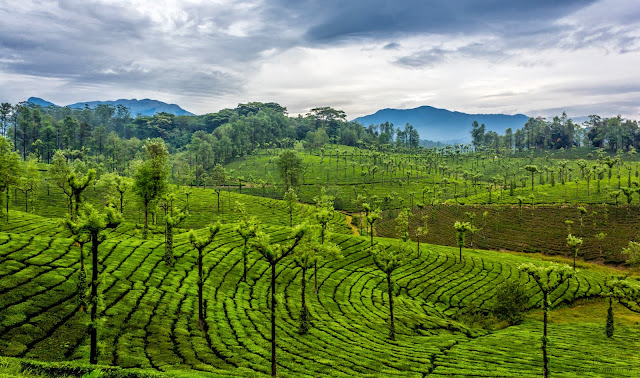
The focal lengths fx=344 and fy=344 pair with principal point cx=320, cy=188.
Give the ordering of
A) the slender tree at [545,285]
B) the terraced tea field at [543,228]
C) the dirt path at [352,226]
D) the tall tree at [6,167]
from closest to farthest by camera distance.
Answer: the slender tree at [545,285] → the tall tree at [6,167] → the terraced tea field at [543,228] → the dirt path at [352,226]

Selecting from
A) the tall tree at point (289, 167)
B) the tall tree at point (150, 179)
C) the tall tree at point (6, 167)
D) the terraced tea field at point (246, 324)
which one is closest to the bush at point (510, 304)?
the terraced tea field at point (246, 324)

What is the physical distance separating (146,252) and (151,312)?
16.5m

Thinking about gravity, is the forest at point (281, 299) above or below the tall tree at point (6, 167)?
below

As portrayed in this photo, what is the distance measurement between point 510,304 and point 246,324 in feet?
131

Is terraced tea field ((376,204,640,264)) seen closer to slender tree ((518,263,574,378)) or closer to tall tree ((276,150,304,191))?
tall tree ((276,150,304,191))

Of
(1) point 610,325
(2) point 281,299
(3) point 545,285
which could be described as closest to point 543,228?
(1) point 610,325

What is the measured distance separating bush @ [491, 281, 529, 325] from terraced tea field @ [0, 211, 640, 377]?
168cm

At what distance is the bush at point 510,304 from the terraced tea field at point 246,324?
1678 mm

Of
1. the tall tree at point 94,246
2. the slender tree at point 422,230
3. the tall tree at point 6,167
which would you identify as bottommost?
the slender tree at point 422,230

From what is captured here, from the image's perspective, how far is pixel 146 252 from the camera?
159 feet

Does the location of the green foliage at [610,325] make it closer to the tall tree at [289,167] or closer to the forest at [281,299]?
the forest at [281,299]

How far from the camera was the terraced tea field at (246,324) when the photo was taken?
28.2 metres

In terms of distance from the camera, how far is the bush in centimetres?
5216

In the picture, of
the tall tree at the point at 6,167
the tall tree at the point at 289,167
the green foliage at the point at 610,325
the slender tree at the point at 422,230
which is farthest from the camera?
the tall tree at the point at 289,167
